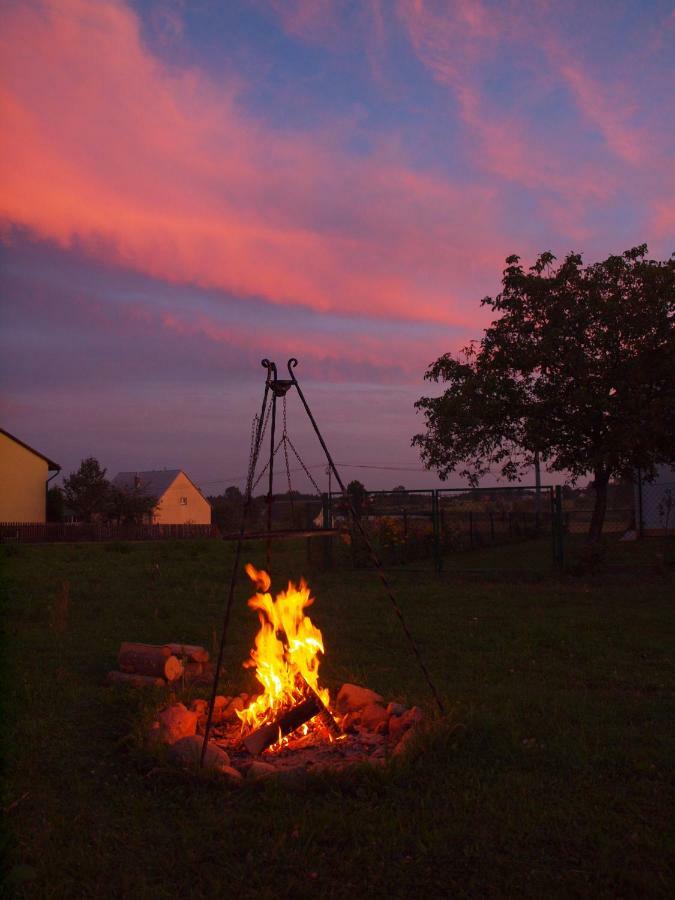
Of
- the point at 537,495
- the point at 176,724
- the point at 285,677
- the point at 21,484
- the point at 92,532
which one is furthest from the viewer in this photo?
the point at 92,532

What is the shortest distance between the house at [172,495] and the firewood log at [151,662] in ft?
134

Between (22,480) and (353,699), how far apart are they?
1349 inches

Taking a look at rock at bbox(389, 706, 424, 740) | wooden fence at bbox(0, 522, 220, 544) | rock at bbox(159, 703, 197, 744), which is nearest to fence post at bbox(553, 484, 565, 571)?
rock at bbox(389, 706, 424, 740)

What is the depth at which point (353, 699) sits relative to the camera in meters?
5.93

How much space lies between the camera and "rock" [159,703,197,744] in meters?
5.23

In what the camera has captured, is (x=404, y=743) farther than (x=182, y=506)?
No

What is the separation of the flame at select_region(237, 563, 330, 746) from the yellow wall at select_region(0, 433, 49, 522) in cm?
3219

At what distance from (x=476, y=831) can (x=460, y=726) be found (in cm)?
130

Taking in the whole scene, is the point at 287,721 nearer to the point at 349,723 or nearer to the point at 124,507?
the point at 349,723

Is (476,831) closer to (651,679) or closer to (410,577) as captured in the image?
(651,679)

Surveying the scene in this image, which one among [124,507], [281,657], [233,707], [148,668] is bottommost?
[233,707]

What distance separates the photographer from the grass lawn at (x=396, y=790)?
3574 mm

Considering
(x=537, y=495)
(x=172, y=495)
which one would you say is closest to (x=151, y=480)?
(x=172, y=495)

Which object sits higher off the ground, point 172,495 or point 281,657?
point 172,495
